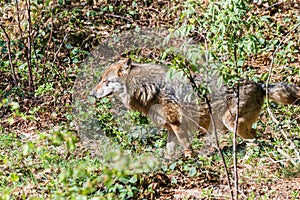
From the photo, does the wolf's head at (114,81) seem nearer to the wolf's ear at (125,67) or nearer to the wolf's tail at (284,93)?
the wolf's ear at (125,67)

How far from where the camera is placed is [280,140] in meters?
8.77

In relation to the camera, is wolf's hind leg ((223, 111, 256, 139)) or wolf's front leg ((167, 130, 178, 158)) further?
wolf's front leg ((167, 130, 178, 158))

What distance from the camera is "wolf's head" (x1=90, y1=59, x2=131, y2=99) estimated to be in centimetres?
920

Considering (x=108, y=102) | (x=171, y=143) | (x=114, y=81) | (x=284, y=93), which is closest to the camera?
(x=284, y=93)

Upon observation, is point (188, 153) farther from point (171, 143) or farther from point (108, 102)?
point (108, 102)

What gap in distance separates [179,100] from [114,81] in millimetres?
1200

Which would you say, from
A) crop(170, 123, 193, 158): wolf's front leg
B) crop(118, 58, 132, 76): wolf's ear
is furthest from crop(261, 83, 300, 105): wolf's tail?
crop(118, 58, 132, 76): wolf's ear

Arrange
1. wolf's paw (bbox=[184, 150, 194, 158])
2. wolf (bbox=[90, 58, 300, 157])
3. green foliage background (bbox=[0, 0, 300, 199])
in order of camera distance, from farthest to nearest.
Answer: wolf's paw (bbox=[184, 150, 194, 158]), wolf (bbox=[90, 58, 300, 157]), green foliage background (bbox=[0, 0, 300, 199])

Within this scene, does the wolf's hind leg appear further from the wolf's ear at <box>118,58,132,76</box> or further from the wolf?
the wolf's ear at <box>118,58,132,76</box>

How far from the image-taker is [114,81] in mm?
9312

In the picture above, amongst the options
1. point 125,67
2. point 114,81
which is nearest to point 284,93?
point 125,67

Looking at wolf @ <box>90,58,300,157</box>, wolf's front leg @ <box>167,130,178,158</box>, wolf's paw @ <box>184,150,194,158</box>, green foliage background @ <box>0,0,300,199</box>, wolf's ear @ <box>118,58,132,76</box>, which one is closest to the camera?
green foliage background @ <box>0,0,300,199</box>

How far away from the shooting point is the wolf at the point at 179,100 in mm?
8500

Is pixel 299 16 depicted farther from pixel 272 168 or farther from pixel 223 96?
pixel 272 168
